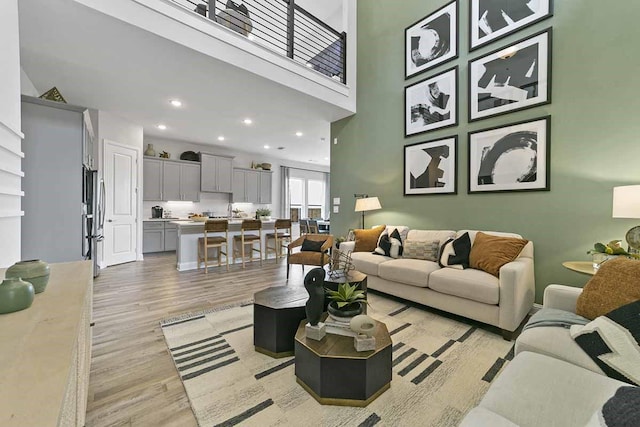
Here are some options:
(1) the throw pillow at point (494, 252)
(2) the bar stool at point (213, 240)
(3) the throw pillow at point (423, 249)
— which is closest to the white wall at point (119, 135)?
(2) the bar stool at point (213, 240)

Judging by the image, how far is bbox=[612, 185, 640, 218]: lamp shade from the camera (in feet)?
6.37

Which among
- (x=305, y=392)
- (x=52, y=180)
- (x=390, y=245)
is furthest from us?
(x=390, y=245)

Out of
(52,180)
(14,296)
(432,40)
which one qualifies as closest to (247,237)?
(52,180)

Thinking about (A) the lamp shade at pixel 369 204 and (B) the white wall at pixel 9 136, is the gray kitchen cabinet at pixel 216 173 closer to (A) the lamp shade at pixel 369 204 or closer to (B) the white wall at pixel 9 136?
(A) the lamp shade at pixel 369 204

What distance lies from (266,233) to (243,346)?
371 cm

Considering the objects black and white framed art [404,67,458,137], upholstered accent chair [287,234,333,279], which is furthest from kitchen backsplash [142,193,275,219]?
black and white framed art [404,67,458,137]

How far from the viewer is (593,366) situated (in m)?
1.16

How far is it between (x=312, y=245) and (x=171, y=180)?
15.4 feet

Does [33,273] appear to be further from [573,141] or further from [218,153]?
[218,153]

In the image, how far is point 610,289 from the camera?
1430mm

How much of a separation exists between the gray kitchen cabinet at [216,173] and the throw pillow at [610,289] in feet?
24.4

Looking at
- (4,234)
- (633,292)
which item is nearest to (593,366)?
(633,292)

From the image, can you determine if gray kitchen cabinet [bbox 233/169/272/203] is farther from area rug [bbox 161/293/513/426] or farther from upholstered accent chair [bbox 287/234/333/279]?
area rug [bbox 161/293/513/426]

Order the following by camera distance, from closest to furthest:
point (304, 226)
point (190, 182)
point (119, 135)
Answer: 1. point (119, 135)
2. point (190, 182)
3. point (304, 226)
